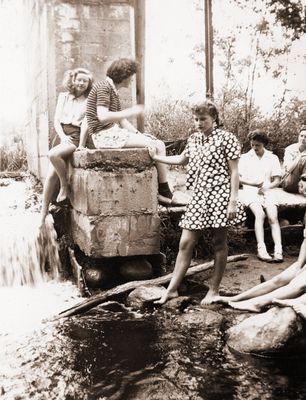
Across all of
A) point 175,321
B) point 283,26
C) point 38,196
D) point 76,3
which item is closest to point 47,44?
point 76,3

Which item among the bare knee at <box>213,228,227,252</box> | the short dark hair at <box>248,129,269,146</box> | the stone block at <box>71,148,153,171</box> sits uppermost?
the short dark hair at <box>248,129,269,146</box>

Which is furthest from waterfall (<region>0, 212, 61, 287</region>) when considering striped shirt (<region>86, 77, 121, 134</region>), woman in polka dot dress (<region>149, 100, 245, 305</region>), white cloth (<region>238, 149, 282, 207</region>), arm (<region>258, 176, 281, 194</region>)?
arm (<region>258, 176, 281, 194</region>)

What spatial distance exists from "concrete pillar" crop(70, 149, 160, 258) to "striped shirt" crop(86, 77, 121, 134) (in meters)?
0.48

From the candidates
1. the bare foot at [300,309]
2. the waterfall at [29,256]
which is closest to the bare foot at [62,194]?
the waterfall at [29,256]

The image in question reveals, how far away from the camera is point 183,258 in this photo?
5.04m

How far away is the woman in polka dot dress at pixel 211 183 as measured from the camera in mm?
4793

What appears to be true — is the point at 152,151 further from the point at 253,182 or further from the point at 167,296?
the point at 253,182

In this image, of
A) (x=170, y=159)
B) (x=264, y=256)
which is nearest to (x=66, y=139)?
(x=170, y=159)

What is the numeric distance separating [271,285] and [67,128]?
11.2ft

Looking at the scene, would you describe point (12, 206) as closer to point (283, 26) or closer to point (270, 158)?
point (270, 158)

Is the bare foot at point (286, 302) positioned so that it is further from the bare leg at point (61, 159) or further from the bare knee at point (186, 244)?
the bare leg at point (61, 159)

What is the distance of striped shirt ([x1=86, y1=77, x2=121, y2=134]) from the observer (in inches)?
230

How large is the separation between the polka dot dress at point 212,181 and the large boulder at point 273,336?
3.46ft

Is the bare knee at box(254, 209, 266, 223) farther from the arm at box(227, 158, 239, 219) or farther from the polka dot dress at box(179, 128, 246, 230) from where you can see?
the arm at box(227, 158, 239, 219)
